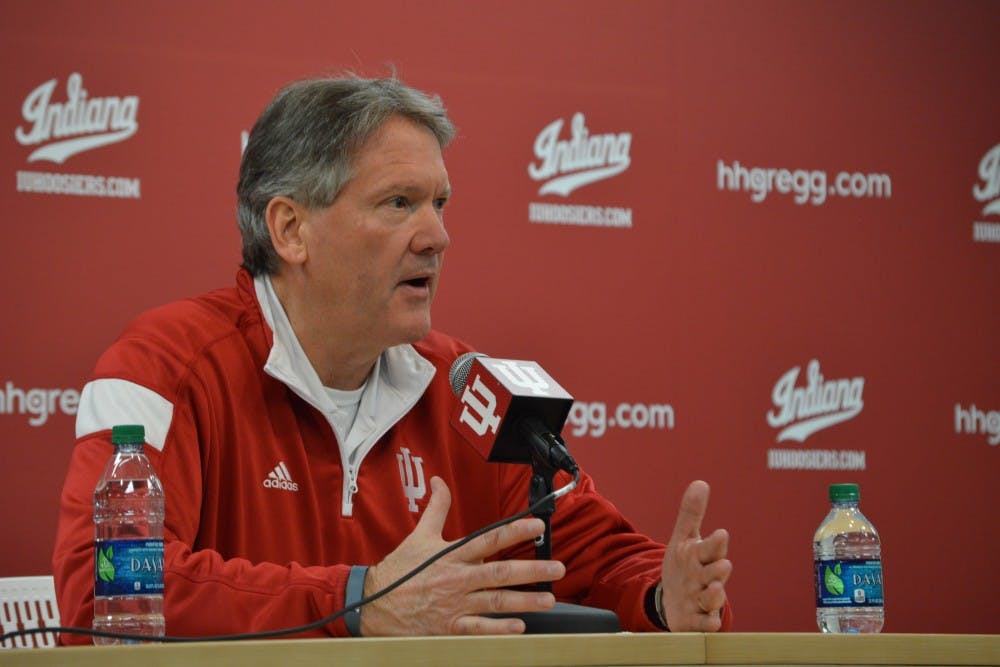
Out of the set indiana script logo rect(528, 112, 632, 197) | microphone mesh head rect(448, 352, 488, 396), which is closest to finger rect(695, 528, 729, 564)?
microphone mesh head rect(448, 352, 488, 396)

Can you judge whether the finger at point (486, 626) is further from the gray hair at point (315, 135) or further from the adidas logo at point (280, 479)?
the gray hair at point (315, 135)

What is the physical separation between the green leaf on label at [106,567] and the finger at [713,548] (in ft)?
2.55

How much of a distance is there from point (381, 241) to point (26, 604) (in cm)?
117

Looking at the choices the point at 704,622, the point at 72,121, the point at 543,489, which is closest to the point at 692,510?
the point at 704,622

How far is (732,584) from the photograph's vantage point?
3.98 m

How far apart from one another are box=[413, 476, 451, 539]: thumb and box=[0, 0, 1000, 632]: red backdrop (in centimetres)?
190

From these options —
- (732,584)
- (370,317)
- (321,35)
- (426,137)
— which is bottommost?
(732,584)

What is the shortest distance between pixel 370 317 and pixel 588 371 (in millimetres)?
1686

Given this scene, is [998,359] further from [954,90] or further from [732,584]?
[732,584]

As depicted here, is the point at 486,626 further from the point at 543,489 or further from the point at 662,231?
the point at 662,231

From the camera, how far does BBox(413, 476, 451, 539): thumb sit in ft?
5.41

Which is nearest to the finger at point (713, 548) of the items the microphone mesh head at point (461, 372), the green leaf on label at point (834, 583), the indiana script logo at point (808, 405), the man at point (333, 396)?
the man at point (333, 396)

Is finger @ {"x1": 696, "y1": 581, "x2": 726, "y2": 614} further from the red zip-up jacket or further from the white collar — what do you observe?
the white collar

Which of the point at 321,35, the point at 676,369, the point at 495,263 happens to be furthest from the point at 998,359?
the point at 321,35
